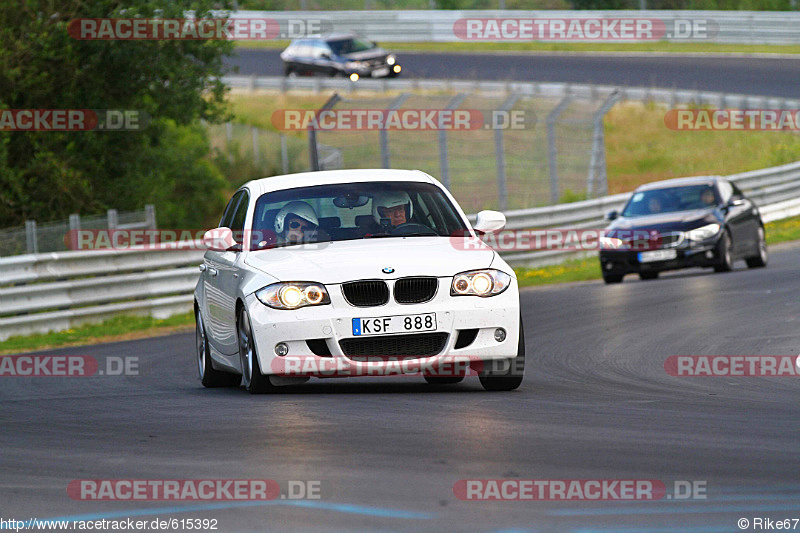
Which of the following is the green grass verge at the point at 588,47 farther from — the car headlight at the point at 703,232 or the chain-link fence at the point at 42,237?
the chain-link fence at the point at 42,237

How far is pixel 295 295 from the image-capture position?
9086 mm

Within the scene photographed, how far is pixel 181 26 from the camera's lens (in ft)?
81.7

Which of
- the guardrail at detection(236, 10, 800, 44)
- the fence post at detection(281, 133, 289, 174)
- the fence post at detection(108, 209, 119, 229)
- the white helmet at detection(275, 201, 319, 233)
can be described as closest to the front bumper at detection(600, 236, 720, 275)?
the fence post at detection(108, 209, 119, 229)


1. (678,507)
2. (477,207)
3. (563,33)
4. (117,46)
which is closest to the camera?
(678,507)

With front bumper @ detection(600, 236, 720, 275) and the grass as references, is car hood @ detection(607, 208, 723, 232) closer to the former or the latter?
front bumper @ detection(600, 236, 720, 275)

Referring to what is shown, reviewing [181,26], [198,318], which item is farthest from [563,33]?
[198,318]

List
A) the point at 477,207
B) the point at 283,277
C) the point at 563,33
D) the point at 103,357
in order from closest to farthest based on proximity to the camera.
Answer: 1. the point at 283,277
2. the point at 103,357
3. the point at 477,207
4. the point at 563,33

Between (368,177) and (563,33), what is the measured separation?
4639cm

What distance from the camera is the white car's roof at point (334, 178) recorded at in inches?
408

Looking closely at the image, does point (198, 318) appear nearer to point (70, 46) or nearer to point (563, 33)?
point (70, 46)

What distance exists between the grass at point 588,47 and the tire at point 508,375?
43.3m

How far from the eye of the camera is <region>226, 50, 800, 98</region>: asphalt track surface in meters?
45.2

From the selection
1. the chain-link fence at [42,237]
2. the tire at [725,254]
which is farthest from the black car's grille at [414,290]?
the tire at [725,254]

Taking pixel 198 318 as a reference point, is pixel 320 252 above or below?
above
